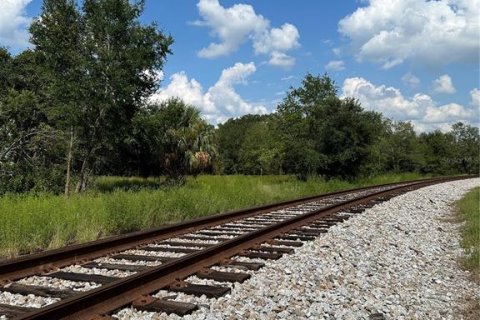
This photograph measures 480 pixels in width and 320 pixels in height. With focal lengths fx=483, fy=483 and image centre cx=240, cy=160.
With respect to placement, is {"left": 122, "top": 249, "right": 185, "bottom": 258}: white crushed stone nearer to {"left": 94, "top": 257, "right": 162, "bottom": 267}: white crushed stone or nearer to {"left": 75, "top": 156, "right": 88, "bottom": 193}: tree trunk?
{"left": 94, "top": 257, "right": 162, "bottom": 267}: white crushed stone

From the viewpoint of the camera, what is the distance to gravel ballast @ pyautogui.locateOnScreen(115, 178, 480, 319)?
5246 millimetres

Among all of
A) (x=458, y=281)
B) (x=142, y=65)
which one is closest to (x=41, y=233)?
(x=458, y=281)

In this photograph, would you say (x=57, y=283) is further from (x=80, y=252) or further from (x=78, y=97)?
(x=78, y=97)

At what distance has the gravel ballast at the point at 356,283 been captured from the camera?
207 inches

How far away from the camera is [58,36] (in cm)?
1753

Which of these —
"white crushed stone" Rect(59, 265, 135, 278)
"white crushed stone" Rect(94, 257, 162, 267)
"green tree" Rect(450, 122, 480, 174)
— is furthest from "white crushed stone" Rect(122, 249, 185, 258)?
"green tree" Rect(450, 122, 480, 174)

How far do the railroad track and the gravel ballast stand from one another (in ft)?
0.83

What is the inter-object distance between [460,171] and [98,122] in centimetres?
8531

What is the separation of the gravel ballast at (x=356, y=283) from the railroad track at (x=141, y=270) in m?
0.25

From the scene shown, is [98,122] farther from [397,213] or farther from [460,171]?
[460,171]

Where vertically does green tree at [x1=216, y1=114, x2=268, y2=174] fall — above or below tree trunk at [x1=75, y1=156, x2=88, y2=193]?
above

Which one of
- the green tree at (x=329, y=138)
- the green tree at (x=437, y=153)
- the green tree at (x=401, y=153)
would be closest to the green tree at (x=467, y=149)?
the green tree at (x=437, y=153)

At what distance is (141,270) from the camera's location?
6.69 metres

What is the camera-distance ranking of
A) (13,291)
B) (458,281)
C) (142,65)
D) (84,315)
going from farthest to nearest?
1. (142,65)
2. (458,281)
3. (13,291)
4. (84,315)
